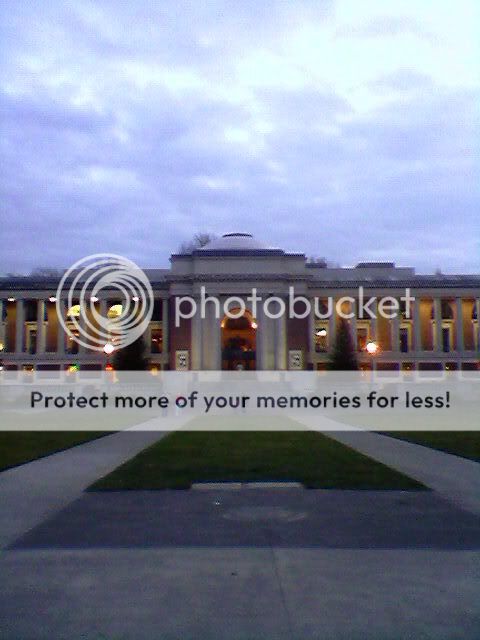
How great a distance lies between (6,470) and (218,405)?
33.2 meters

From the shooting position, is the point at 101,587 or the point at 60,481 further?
the point at 60,481

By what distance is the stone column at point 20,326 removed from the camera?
78.2 metres

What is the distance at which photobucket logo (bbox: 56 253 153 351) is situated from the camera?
251 feet

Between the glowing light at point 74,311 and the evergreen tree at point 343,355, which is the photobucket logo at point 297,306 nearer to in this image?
the evergreen tree at point 343,355

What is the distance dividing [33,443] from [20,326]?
5904 cm

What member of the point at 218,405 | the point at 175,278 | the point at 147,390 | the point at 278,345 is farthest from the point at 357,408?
the point at 175,278

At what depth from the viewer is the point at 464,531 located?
9461mm

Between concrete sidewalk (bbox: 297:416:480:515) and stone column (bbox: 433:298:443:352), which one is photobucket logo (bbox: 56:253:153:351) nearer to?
stone column (bbox: 433:298:443:352)

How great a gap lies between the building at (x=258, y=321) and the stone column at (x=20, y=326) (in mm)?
131

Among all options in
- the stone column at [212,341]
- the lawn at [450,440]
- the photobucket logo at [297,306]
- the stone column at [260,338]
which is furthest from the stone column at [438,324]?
the lawn at [450,440]

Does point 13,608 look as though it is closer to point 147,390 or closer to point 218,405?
point 218,405

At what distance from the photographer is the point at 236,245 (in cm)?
7794

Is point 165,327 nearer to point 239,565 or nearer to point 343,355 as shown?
point 343,355

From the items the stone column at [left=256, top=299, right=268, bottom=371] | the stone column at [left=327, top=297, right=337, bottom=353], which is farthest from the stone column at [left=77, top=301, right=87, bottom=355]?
the stone column at [left=327, top=297, right=337, bottom=353]
